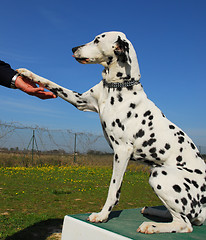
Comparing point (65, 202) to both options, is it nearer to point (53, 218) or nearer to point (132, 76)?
point (53, 218)

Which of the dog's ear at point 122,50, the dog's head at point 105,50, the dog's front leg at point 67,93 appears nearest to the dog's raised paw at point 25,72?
the dog's front leg at point 67,93

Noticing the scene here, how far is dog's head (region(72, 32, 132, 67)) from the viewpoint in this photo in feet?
9.79

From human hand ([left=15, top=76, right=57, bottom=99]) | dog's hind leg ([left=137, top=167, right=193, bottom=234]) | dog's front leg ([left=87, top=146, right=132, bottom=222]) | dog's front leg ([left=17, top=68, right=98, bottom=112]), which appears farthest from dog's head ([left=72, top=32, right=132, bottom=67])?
dog's hind leg ([left=137, top=167, right=193, bottom=234])

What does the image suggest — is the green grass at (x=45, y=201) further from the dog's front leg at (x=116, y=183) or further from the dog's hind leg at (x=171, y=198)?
the dog's hind leg at (x=171, y=198)

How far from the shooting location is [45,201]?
7.72 m

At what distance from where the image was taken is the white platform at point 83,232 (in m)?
2.75

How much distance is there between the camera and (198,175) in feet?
9.84

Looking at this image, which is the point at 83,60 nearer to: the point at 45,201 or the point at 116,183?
the point at 116,183

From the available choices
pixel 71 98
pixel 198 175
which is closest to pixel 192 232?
pixel 198 175

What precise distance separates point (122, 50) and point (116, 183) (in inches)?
56.9

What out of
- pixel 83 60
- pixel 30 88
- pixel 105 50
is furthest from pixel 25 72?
pixel 105 50

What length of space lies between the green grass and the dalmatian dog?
2.83 m

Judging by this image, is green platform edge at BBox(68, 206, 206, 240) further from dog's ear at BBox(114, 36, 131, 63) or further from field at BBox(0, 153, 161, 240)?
field at BBox(0, 153, 161, 240)

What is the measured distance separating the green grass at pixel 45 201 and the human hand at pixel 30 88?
9.38 feet
